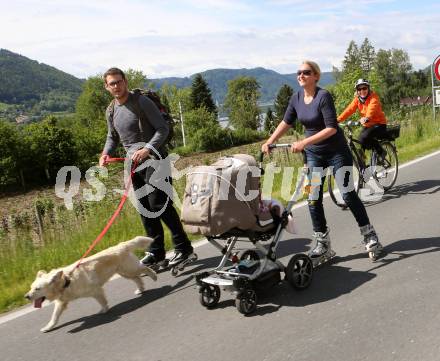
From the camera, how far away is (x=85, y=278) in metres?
4.89

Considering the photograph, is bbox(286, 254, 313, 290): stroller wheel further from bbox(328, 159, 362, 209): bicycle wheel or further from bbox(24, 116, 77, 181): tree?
bbox(24, 116, 77, 181): tree

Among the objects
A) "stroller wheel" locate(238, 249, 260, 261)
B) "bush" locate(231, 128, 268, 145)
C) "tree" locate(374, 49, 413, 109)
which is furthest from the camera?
"tree" locate(374, 49, 413, 109)

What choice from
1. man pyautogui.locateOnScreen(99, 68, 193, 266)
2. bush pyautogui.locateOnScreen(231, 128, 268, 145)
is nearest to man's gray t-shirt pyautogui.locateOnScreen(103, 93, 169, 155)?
man pyautogui.locateOnScreen(99, 68, 193, 266)

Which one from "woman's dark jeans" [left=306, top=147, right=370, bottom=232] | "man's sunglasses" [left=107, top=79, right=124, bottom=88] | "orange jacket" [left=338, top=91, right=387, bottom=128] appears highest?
"man's sunglasses" [left=107, top=79, right=124, bottom=88]

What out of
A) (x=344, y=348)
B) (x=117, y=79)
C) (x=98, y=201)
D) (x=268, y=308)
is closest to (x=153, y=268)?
(x=268, y=308)

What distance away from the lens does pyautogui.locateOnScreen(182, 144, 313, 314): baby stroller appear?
4.38 meters

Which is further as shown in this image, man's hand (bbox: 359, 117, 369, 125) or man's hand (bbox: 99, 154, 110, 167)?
man's hand (bbox: 359, 117, 369, 125)

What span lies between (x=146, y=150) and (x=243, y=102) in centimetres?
13873

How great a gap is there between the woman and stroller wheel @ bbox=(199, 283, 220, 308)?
1347mm

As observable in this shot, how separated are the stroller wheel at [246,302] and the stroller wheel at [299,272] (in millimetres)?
480

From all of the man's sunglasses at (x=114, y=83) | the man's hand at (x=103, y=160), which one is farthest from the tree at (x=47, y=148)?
the man's sunglasses at (x=114, y=83)

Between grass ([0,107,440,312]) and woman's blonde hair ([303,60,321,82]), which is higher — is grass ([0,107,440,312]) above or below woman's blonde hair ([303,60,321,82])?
below

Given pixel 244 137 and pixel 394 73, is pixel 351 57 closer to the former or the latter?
pixel 394 73

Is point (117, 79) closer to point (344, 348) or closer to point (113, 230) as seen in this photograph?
point (113, 230)
